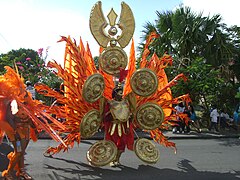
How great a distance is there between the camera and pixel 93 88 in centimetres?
509

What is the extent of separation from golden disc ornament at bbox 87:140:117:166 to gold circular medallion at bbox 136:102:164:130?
2.25 feet

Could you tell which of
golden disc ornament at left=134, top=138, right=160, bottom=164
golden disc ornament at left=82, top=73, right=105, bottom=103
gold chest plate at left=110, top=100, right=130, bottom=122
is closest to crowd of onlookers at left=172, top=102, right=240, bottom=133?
golden disc ornament at left=134, top=138, right=160, bottom=164

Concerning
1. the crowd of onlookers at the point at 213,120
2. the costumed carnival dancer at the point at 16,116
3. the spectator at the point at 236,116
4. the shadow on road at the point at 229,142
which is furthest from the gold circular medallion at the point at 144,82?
the spectator at the point at 236,116

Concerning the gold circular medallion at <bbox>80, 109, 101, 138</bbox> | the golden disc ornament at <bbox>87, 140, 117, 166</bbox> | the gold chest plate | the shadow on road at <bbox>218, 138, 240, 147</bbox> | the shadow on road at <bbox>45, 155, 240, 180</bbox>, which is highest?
the gold chest plate

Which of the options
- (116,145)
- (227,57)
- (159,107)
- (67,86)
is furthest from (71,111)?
(227,57)

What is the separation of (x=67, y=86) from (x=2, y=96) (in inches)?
44.6

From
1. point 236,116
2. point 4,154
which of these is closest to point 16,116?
point 4,154

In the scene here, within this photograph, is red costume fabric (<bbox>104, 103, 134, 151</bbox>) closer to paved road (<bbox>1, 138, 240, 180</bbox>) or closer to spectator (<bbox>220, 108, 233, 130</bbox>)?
paved road (<bbox>1, 138, 240, 180</bbox>)

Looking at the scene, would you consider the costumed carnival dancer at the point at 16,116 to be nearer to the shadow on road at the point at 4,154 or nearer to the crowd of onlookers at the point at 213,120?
the shadow on road at the point at 4,154

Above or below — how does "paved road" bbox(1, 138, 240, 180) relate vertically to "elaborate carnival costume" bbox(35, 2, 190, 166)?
below

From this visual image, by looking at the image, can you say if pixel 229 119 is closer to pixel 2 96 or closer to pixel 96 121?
pixel 96 121

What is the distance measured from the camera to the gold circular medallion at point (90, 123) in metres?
5.12

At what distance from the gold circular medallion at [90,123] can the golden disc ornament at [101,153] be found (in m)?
0.26

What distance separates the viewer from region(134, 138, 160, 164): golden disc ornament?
5477 mm
